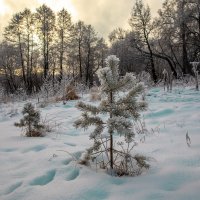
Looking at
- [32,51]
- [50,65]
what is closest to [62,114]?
[32,51]

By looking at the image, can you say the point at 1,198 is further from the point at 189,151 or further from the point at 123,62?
the point at 123,62

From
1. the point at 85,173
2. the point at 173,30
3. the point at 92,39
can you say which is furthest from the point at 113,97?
the point at 92,39

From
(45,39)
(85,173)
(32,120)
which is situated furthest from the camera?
(45,39)

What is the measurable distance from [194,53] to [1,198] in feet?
90.8

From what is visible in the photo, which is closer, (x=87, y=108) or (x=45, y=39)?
(x=87, y=108)

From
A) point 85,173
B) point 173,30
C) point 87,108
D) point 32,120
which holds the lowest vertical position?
point 85,173

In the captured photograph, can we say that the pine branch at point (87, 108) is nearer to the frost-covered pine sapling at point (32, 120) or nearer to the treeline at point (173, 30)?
the frost-covered pine sapling at point (32, 120)

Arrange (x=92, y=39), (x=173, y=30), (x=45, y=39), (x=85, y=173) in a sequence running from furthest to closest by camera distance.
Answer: (x=92, y=39)
(x=45, y=39)
(x=173, y=30)
(x=85, y=173)

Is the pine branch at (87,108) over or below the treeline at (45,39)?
below

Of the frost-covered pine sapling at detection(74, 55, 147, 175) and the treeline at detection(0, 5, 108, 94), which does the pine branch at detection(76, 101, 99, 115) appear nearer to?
the frost-covered pine sapling at detection(74, 55, 147, 175)

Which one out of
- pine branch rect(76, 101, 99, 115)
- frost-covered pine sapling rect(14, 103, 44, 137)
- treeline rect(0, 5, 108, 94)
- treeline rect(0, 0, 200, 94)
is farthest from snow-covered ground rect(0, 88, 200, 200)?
treeline rect(0, 5, 108, 94)

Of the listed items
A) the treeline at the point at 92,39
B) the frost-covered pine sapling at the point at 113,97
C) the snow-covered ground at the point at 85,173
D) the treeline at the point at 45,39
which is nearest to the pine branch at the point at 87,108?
the frost-covered pine sapling at the point at 113,97

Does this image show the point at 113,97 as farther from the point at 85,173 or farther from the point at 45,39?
the point at 45,39

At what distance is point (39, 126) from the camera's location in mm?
4438
